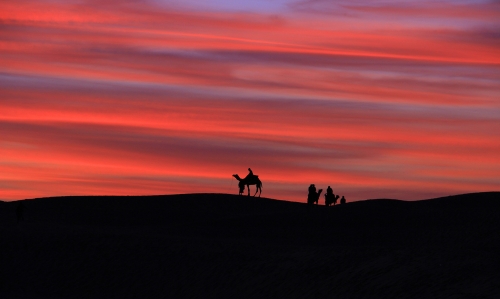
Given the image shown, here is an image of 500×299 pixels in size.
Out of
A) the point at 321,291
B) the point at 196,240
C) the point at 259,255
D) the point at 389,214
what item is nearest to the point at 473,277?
the point at 321,291

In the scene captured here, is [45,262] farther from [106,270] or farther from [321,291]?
[321,291]

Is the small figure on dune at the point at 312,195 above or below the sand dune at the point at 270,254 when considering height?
above

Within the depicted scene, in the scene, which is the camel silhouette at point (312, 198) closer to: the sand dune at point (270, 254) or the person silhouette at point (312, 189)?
the person silhouette at point (312, 189)

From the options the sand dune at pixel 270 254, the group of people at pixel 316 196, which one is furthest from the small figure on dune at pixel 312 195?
the sand dune at pixel 270 254

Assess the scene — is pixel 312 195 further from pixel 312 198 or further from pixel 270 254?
pixel 270 254

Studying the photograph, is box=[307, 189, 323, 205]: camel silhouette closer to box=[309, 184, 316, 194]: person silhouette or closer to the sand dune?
box=[309, 184, 316, 194]: person silhouette

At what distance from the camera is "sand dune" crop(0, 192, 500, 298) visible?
22.6 m

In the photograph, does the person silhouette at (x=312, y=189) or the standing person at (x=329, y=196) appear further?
the standing person at (x=329, y=196)

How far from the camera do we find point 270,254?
27.9 m

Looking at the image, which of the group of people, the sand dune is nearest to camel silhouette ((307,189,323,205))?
the group of people

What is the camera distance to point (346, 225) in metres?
35.1

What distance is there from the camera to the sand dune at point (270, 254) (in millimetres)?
22562

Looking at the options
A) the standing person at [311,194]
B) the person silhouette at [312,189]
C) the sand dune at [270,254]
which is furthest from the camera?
the standing person at [311,194]

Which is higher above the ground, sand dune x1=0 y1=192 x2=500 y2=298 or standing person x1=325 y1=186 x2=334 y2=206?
standing person x1=325 y1=186 x2=334 y2=206
